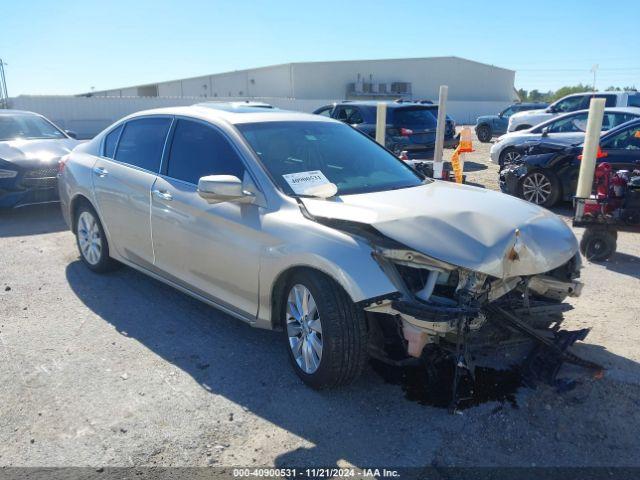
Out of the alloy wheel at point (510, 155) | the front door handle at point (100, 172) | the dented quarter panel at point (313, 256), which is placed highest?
the front door handle at point (100, 172)

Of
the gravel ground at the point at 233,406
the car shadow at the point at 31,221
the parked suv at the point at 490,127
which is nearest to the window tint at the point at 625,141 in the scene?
the gravel ground at the point at 233,406

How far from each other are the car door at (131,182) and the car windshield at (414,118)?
8896 millimetres

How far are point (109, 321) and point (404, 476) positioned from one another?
114 inches

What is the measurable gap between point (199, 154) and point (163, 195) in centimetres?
44

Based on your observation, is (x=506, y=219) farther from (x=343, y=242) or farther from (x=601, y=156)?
(x=601, y=156)

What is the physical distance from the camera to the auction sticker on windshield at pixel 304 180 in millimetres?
3744

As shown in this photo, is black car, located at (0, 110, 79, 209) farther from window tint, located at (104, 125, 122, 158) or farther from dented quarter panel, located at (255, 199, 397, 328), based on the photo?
dented quarter panel, located at (255, 199, 397, 328)

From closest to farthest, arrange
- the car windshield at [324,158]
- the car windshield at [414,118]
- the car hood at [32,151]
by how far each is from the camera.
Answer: the car windshield at [324,158] → the car hood at [32,151] → the car windshield at [414,118]

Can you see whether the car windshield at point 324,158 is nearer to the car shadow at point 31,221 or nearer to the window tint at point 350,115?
the car shadow at point 31,221

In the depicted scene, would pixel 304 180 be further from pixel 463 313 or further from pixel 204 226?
pixel 463 313

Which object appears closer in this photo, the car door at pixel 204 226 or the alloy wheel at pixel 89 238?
the car door at pixel 204 226

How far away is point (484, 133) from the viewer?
24.1 m

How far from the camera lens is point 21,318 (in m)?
4.64

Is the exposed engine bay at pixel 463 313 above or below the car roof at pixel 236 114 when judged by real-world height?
below
